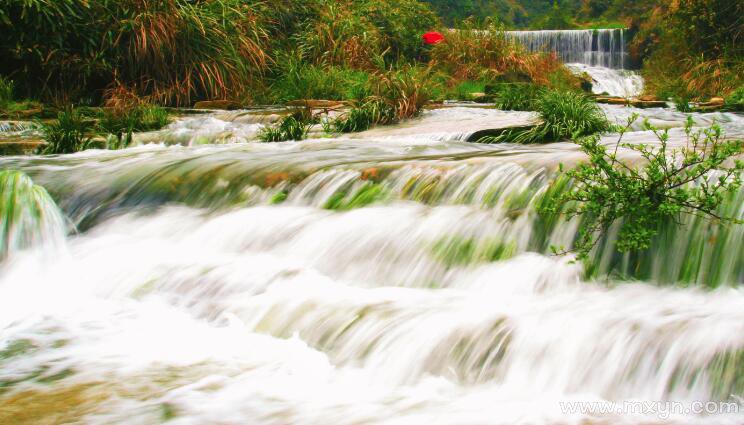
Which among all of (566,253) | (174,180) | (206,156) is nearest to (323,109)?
(206,156)

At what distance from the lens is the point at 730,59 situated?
11.4 metres

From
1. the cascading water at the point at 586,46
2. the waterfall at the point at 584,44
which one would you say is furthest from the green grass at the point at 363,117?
the waterfall at the point at 584,44

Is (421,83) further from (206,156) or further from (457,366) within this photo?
(457,366)

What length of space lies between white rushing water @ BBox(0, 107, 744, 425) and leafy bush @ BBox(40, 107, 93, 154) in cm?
238

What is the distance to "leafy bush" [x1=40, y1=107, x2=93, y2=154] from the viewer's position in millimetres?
7152

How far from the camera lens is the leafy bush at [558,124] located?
6699mm

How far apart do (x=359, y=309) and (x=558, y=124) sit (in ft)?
14.2

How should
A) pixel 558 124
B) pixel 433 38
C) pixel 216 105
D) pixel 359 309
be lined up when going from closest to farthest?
pixel 359 309 < pixel 558 124 < pixel 216 105 < pixel 433 38

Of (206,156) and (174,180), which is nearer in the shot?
(174,180)

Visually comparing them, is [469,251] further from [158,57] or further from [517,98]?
[158,57]

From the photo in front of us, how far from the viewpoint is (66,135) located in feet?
23.5

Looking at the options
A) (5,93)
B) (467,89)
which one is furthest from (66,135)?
(467,89)

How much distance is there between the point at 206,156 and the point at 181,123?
2889mm

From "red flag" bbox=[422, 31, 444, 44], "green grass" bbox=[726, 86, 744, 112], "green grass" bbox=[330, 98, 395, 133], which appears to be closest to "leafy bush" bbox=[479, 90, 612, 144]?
"green grass" bbox=[330, 98, 395, 133]
